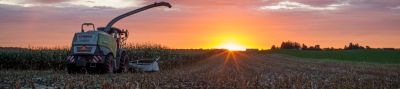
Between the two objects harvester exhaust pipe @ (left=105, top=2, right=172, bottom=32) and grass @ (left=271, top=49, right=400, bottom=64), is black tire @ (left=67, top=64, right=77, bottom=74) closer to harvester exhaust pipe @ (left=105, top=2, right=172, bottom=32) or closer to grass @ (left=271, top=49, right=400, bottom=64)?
harvester exhaust pipe @ (left=105, top=2, right=172, bottom=32)

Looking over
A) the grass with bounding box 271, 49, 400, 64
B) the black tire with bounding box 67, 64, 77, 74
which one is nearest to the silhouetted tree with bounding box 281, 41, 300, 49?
the grass with bounding box 271, 49, 400, 64

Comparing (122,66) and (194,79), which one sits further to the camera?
(122,66)

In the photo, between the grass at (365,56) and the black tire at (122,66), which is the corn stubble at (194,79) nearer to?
the black tire at (122,66)

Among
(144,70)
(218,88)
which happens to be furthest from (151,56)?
(218,88)

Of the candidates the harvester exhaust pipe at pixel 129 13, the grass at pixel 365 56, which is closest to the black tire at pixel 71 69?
the harvester exhaust pipe at pixel 129 13

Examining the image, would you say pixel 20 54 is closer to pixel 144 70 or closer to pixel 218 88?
pixel 144 70

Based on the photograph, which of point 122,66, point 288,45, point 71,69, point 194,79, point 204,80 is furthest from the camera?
point 288,45

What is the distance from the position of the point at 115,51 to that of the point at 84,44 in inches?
68.3

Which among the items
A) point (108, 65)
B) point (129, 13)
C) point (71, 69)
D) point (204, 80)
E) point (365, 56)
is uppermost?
point (129, 13)

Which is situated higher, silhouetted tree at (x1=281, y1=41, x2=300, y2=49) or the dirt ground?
silhouetted tree at (x1=281, y1=41, x2=300, y2=49)

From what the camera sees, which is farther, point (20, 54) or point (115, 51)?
point (20, 54)

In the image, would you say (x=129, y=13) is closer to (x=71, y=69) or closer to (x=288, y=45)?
(x=71, y=69)

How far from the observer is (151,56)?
134 feet

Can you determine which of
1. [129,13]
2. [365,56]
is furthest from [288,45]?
[129,13]
